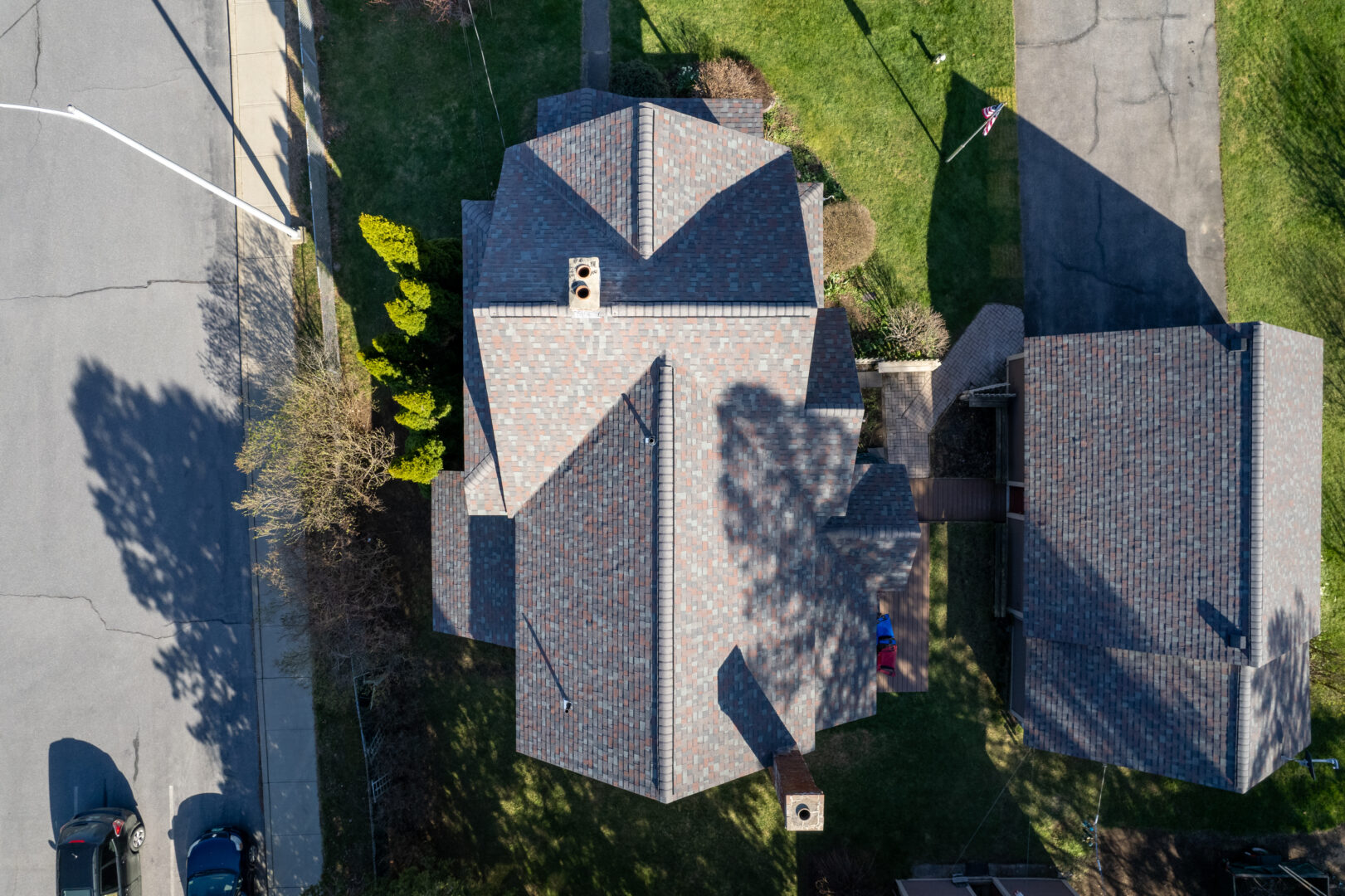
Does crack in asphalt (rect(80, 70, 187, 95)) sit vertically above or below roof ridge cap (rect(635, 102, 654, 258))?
above

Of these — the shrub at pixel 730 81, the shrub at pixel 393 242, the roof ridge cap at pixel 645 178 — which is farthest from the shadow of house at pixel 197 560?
the shrub at pixel 730 81

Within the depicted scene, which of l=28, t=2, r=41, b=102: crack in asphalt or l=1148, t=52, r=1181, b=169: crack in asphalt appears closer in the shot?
l=1148, t=52, r=1181, b=169: crack in asphalt

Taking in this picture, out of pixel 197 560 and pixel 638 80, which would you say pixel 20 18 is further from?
pixel 638 80

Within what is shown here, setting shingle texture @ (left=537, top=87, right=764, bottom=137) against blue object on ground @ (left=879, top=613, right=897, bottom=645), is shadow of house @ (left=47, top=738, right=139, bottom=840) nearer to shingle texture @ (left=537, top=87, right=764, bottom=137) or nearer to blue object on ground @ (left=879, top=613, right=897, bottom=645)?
blue object on ground @ (left=879, top=613, right=897, bottom=645)

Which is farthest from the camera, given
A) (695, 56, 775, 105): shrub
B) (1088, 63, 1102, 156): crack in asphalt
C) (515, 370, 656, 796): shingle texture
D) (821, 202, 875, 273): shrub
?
(1088, 63, 1102, 156): crack in asphalt

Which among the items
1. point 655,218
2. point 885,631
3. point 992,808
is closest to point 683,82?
point 655,218

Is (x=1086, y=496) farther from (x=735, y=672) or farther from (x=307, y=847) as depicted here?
(x=307, y=847)

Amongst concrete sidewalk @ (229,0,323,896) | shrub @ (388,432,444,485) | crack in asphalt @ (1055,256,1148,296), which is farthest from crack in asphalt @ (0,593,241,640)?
crack in asphalt @ (1055,256,1148,296)
